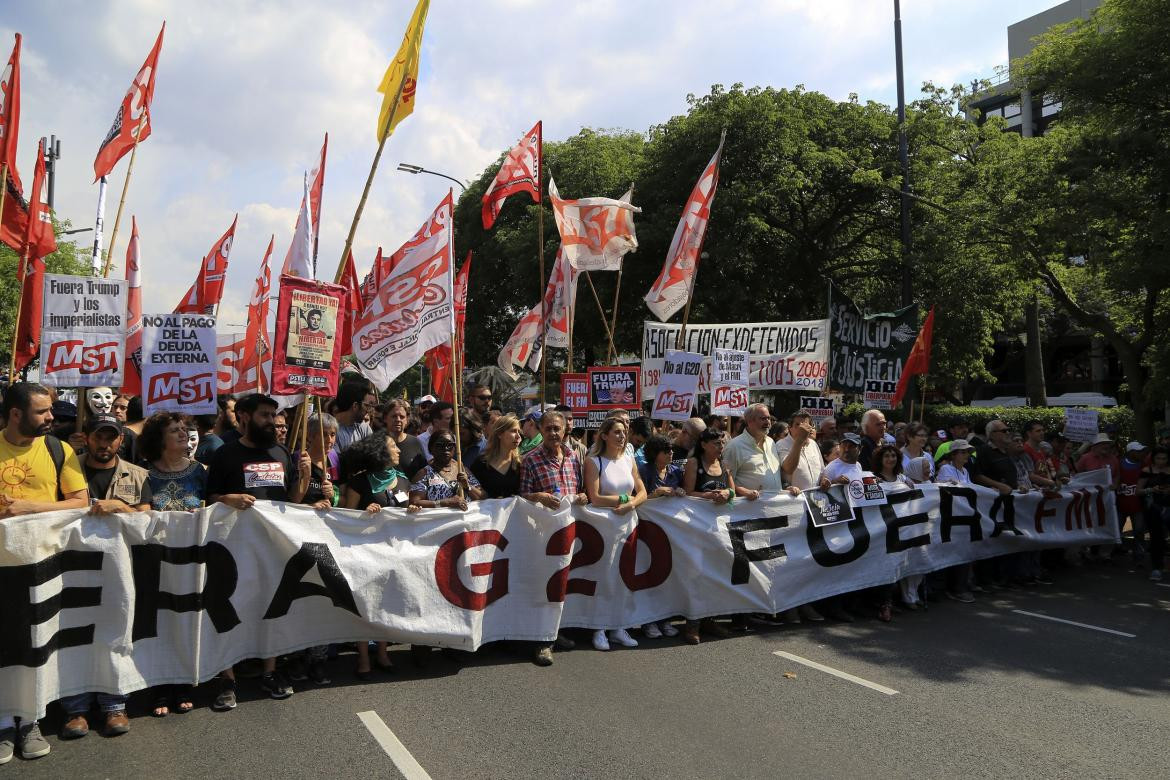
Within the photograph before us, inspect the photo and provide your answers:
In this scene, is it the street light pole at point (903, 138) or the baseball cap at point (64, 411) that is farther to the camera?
the street light pole at point (903, 138)

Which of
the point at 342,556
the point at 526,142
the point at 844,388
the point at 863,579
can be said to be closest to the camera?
the point at 342,556

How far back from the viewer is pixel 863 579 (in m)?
7.67

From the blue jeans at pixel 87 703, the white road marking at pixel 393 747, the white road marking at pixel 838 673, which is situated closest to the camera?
the white road marking at pixel 393 747

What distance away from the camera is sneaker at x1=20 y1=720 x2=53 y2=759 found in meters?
4.31

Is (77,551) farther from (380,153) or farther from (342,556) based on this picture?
(380,153)

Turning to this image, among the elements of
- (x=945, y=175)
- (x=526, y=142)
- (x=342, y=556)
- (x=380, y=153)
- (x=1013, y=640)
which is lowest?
(x=1013, y=640)

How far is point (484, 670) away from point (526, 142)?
282 inches

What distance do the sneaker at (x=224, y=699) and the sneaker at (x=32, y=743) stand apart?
2.66ft

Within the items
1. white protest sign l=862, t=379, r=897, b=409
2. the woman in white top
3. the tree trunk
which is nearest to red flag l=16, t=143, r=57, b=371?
the woman in white top

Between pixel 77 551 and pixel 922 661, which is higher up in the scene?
pixel 77 551

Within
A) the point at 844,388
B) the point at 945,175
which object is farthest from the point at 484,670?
the point at 945,175

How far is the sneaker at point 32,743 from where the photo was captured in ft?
14.1

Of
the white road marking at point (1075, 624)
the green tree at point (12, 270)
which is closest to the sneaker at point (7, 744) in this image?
the white road marking at point (1075, 624)

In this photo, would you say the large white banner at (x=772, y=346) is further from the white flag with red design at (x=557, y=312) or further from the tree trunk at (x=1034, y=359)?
the tree trunk at (x=1034, y=359)
